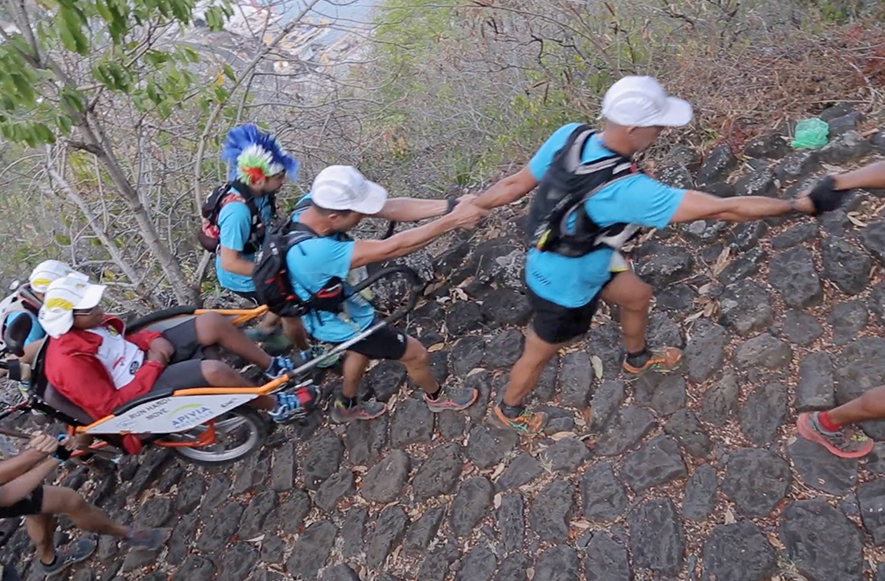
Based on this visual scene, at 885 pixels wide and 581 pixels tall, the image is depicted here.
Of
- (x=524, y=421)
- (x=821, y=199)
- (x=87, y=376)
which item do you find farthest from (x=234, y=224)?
(x=821, y=199)

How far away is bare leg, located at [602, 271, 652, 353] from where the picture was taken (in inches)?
142

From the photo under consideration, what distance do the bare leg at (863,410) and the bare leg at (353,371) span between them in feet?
8.25

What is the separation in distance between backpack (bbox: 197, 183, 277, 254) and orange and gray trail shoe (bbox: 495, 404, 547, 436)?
6.25ft

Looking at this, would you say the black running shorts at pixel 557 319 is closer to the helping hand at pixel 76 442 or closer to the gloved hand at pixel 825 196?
the gloved hand at pixel 825 196

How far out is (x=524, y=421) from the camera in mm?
3986

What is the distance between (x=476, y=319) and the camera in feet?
15.9

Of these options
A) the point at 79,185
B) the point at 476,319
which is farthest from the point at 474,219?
the point at 79,185

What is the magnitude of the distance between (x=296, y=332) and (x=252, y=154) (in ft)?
4.78

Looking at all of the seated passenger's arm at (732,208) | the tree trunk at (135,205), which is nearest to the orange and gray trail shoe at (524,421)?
the seated passenger's arm at (732,208)

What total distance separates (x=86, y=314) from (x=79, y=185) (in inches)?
140

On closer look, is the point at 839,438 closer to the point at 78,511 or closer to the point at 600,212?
the point at 600,212

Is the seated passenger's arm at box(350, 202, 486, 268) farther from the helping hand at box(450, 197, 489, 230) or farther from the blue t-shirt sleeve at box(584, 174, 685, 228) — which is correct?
the blue t-shirt sleeve at box(584, 174, 685, 228)

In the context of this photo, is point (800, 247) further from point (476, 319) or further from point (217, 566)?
point (217, 566)

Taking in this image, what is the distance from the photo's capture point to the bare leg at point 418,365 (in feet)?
13.6
